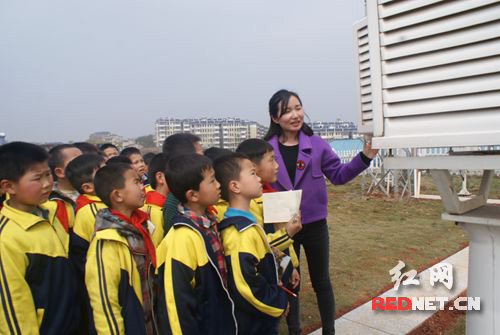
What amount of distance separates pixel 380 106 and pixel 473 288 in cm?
97

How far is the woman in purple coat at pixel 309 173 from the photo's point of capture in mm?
2619

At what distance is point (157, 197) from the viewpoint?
2693 mm

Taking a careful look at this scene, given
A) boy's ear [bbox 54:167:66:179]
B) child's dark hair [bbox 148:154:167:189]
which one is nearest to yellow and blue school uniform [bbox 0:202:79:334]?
child's dark hair [bbox 148:154:167:189]

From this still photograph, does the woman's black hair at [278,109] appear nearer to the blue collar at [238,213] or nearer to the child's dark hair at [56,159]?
the blue collar at [238,213]

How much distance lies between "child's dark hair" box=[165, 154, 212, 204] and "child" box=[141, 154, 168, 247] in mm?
546

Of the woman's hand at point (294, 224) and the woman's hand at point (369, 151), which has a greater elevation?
the woman's hand at point (369, 151)

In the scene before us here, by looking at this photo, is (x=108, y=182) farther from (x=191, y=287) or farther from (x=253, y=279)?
(x=253, y=279)

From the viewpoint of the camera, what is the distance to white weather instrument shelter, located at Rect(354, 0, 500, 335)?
4.28 ft

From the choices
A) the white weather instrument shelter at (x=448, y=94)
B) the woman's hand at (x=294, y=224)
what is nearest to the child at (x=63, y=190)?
the woman's hand at (x=294, y=224)

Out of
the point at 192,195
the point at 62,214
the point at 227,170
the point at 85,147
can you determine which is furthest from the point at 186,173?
the point at 85,147

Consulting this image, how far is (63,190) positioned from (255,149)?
147cm

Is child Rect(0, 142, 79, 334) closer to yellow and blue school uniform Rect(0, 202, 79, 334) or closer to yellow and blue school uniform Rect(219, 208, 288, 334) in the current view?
yellow and blue school uniform Rect(0, 202, 79, 334)

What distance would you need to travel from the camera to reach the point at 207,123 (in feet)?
242

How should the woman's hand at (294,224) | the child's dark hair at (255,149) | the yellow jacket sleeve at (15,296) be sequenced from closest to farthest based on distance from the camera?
the yellow jacket sleeve at (15,296)
the woman's hand at (294,224)
the child's dark hair at (255,149)
